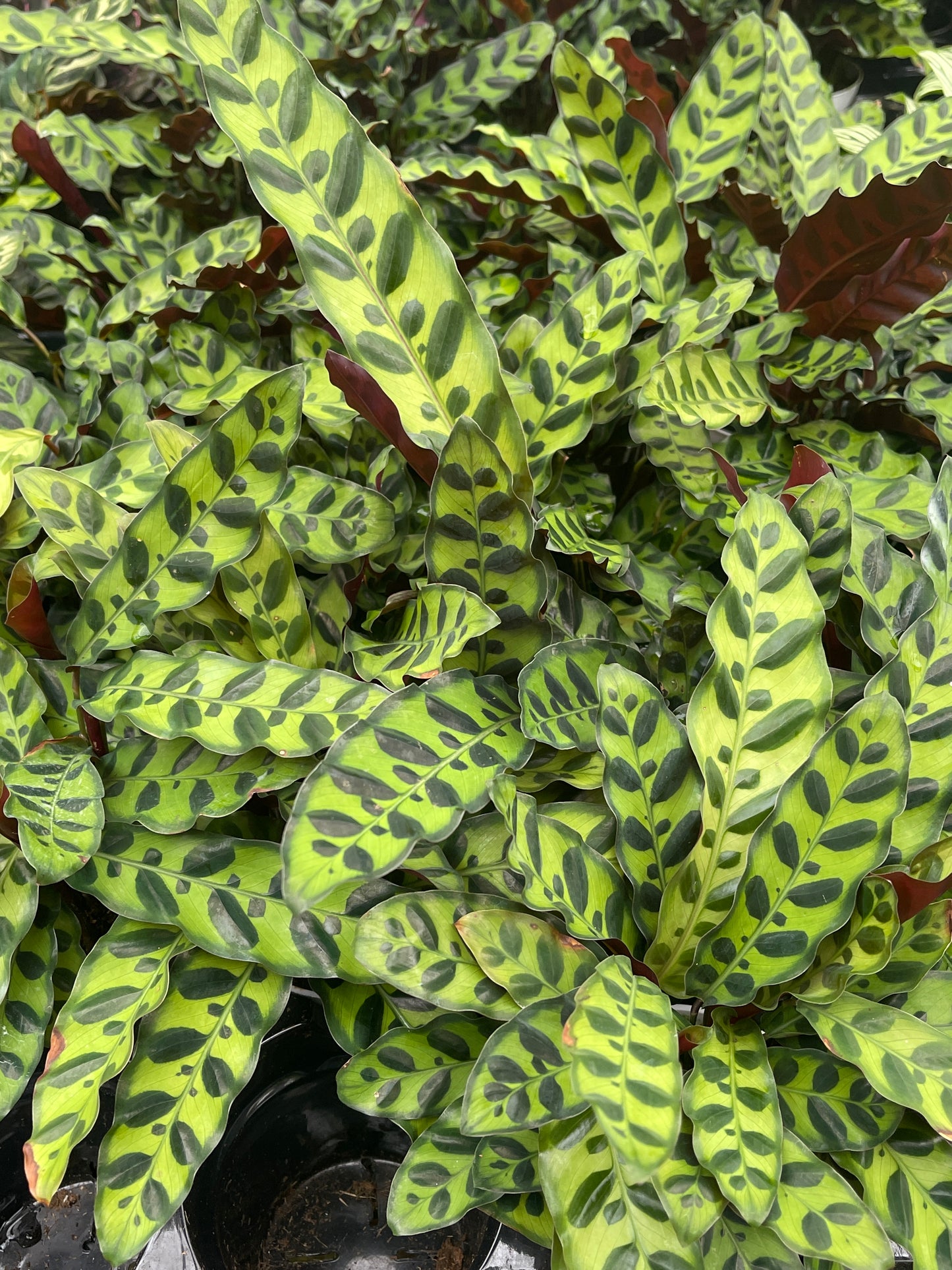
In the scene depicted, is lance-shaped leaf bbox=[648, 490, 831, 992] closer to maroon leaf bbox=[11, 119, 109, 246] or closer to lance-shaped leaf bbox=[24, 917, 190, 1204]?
lance-shaped leaf bbox=[24, 917, 190, 1204]

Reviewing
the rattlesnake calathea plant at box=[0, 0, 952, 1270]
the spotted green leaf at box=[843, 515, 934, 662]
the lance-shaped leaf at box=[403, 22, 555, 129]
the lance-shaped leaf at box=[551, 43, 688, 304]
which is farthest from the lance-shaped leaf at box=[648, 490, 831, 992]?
the lance-shaped leaf at box=[403, 22, 555, 129]

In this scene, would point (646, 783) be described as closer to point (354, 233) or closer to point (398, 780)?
point (398, 780)

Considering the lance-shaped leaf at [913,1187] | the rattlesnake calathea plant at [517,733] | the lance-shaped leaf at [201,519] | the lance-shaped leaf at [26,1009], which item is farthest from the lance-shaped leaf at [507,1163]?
the lance-shaped leaf at [201,519]

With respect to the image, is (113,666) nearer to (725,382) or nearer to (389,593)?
(389,593)

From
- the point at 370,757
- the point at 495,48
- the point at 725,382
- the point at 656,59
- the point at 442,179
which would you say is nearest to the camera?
the point at 370,757

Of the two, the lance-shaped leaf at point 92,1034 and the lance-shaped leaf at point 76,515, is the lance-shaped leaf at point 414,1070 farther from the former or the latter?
the lance-shaped leaf at point 76,515

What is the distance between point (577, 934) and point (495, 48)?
121 centimetres

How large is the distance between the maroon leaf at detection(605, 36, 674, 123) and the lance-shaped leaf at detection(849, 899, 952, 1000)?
892mm

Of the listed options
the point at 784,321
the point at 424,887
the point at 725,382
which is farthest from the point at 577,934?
the point at 784,321

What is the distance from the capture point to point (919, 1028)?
605 mm

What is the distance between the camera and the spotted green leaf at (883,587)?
0.74 m

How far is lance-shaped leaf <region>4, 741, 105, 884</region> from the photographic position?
665 mm

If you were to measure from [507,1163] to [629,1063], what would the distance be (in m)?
0.16

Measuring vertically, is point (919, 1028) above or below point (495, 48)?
below
